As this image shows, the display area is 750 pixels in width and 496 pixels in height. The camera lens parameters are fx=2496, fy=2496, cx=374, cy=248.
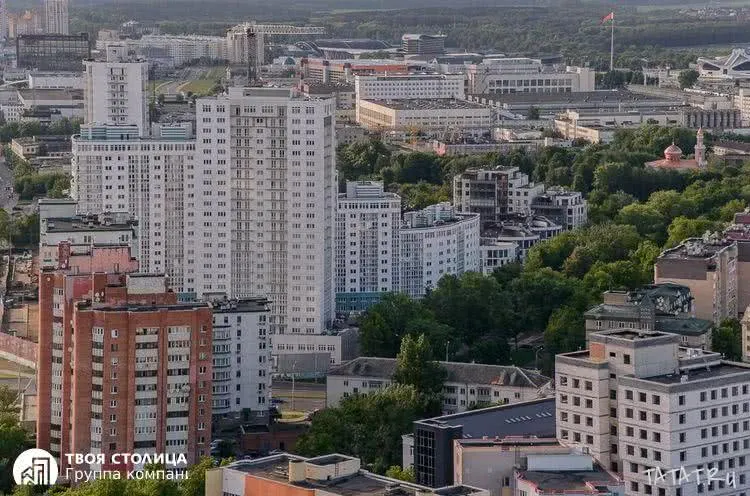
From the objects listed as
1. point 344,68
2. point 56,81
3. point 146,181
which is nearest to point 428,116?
point 344,68

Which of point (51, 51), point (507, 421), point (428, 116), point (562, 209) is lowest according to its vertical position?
point (507, 421)

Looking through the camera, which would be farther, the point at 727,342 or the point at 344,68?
the point at 344,68

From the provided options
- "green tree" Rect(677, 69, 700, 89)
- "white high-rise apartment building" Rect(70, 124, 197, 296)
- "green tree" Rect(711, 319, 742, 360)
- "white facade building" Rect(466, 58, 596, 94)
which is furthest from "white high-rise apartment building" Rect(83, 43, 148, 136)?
"green tree" Rect(677, 69, 700, 89)

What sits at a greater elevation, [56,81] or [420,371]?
[56,81]

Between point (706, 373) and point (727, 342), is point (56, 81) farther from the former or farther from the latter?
point (706, 373)

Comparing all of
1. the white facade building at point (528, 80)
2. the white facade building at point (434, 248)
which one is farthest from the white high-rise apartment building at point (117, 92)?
the white facade building at point (528, 80)

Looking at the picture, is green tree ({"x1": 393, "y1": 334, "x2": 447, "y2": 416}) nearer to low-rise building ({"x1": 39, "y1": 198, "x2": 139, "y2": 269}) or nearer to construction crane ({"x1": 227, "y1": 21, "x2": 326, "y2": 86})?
low-rise building ({"x1": 39, "y1": 198, "x2": 139, "y2": 269})

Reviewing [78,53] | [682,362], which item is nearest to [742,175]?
[682,362]
